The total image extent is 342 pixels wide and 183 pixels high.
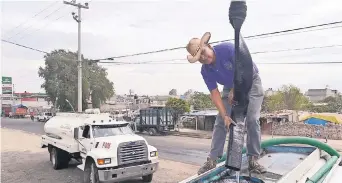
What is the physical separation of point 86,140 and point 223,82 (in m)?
8.71

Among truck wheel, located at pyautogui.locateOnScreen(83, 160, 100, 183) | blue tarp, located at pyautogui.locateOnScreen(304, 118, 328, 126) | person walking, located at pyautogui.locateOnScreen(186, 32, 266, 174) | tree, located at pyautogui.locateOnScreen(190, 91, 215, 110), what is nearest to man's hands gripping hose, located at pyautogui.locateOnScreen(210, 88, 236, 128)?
person walking, located at pyautogui.locateOnScreen(186, 32, 266, 174)

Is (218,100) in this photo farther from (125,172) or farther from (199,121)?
(199,121)

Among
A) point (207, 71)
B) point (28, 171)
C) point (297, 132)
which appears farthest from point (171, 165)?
point (297, 132)

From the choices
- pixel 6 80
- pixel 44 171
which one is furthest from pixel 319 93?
pixel 44 171

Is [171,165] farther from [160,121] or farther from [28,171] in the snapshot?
[160,121]

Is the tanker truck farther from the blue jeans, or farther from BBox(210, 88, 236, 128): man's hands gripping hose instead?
BBox(210, 88, 236, 128): man's hands gripping hose

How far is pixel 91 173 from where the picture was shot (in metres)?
9.69

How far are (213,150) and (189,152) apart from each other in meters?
14.2

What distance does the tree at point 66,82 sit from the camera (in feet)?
136

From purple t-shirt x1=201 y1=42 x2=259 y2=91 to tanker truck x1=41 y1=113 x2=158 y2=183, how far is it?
23.1 ft

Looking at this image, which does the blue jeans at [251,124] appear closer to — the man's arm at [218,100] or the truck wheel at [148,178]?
the man's arm at [218,100]

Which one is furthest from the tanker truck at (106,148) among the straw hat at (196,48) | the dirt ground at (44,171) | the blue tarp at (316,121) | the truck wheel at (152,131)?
the blue tarp at (316,121)

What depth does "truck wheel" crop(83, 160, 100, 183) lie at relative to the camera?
952 cm

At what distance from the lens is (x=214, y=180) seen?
11.0 ft
